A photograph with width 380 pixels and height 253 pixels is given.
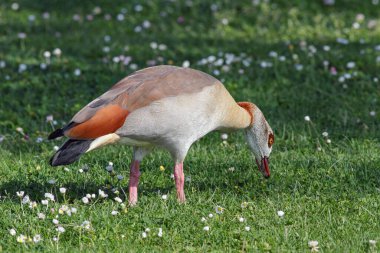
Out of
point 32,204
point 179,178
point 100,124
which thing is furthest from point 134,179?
point 32,204

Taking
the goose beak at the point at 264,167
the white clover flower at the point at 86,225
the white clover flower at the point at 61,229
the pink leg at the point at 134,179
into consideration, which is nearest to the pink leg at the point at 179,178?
the pink leg at the point at 134,179

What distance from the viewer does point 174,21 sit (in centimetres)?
1207

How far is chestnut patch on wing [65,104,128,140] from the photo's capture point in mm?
5887

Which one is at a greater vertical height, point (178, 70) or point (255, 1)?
point (178, 70)

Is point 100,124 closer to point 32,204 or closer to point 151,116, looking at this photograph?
point 151,116

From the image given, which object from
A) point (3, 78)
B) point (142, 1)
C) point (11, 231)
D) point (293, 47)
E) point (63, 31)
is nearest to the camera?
point (11, 231)

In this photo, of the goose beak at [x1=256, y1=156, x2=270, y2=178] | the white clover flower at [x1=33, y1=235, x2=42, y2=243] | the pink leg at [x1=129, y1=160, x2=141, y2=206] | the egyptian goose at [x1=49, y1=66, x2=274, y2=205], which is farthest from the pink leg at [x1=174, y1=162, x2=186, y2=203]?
the white clover flower at [x1=33, y1=235, x2=42, y2=243]

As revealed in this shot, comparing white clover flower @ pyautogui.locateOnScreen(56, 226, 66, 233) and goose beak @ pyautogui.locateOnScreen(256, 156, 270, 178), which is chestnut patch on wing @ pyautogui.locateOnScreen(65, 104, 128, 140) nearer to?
white clover flower @ pyautogui.locateOnScreen(56, 226, 66, 233)

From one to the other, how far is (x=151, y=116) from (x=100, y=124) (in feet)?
1.27

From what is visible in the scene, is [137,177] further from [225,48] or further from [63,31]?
[63,31]

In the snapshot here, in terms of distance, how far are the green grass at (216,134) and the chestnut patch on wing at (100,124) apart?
21.9 inches

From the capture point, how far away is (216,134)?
8.20 meters

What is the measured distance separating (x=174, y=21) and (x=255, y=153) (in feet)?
17.7

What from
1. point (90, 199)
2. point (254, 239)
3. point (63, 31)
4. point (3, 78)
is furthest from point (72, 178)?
point (63, 31)
